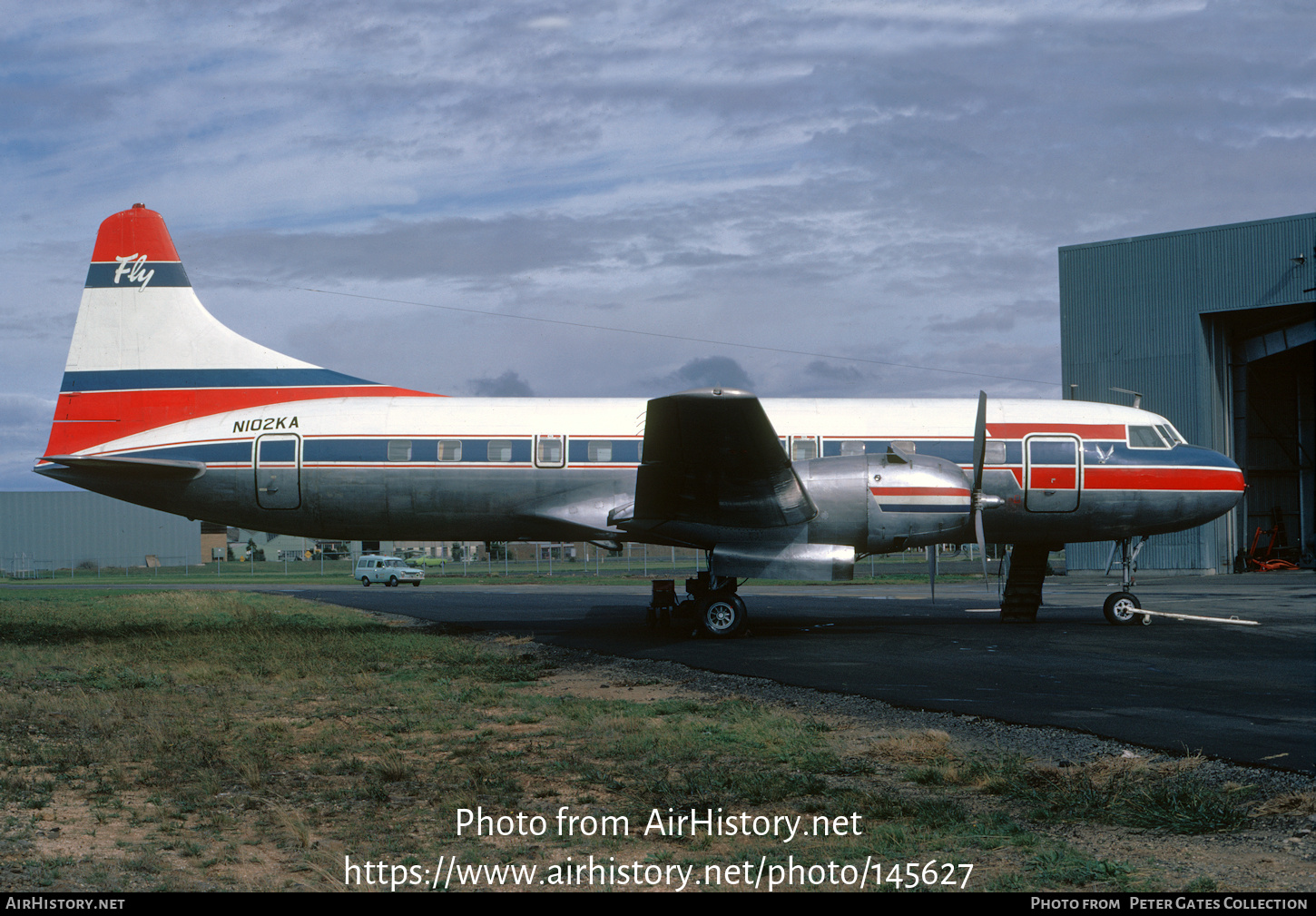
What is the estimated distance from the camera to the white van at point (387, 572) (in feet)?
147

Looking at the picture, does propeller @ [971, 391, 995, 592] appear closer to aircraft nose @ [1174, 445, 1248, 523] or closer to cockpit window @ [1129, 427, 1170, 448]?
cockpit window @ [1129, 427, 1170, 448]

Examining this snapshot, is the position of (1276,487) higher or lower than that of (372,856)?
higher

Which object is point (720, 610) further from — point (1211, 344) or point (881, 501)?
point (1211, 344)

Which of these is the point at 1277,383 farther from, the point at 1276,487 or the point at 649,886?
the point at 649,886

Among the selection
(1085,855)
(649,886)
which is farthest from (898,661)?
(649,886)

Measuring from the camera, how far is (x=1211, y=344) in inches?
1619

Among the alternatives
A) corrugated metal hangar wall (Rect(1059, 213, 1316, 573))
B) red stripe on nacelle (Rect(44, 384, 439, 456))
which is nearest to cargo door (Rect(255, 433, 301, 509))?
red stripe on nacelle (Rect(44, 384, 439, 456))

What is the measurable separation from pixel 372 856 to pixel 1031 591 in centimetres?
1735

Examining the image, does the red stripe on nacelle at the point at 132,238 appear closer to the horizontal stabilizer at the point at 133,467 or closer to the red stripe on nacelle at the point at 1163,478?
the horizontal stabilizer at the point at 133,467

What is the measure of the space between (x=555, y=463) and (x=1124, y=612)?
11561 millimetres

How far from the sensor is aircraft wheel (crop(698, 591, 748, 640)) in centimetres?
1719

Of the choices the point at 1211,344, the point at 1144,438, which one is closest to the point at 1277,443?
the point at 1211,344

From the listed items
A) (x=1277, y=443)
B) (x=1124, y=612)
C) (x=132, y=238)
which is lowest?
(x=1124, y=612)

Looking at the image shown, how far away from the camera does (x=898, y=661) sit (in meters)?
14.0
